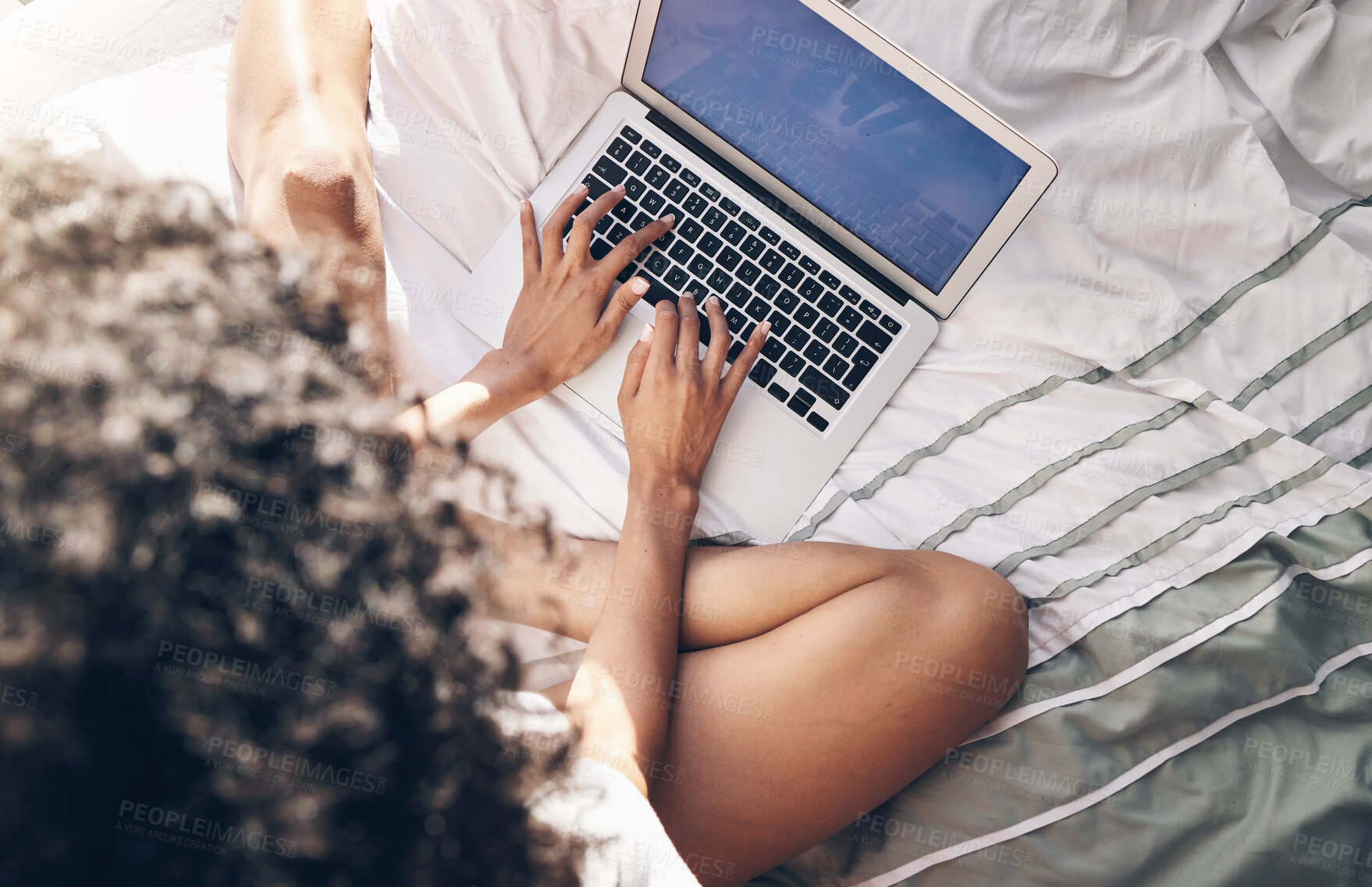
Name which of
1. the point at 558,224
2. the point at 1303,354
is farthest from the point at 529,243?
the point at 1303,354

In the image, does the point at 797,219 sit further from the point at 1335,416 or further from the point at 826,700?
the point at 1335,416

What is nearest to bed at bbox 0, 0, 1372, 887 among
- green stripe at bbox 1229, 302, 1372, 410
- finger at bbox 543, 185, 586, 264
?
green stripe at bbox 1229, 302, 1372, 410

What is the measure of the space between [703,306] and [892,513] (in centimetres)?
32

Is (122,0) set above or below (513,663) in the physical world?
above

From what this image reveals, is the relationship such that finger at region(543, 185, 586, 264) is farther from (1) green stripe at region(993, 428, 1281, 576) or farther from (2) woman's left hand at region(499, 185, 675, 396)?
(1) green stripe at region(993, 428, 1281, 576)

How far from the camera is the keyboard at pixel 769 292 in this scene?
88 centimetres

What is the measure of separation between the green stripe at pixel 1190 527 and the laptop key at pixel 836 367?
33cm

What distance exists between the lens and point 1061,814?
32.2 inches

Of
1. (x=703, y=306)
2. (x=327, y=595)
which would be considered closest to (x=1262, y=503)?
(x=703, y=306)

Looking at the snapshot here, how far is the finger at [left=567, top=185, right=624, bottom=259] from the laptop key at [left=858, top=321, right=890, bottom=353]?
280 millimetres

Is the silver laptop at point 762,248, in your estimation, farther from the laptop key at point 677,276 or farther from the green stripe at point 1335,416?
the green stripe at point 1335,416

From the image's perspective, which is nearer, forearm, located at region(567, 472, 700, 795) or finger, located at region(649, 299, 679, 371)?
forearm, located at region(567, 472, 700, 795)

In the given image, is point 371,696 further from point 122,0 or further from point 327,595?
point 122,0

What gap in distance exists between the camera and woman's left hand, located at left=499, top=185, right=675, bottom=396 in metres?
0.88
